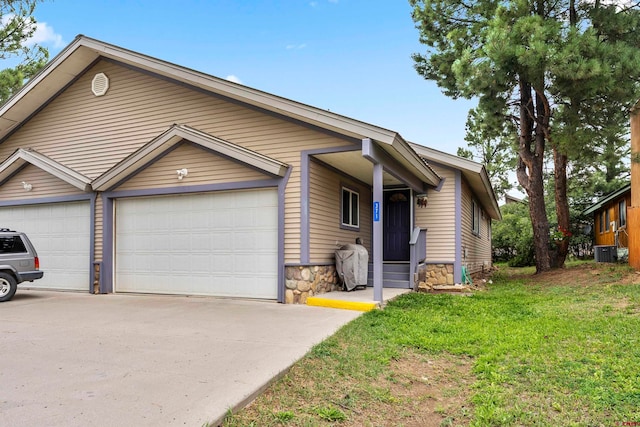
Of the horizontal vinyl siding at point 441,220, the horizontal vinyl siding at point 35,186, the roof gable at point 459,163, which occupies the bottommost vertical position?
the horizontal vinyl siding at point 441,220

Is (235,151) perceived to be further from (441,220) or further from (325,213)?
(441,220)

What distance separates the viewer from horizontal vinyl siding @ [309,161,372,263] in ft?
27.9

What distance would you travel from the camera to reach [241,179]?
8.77m

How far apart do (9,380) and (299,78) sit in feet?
72.0

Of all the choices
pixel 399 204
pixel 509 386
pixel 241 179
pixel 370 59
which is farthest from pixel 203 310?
pixel 370 59

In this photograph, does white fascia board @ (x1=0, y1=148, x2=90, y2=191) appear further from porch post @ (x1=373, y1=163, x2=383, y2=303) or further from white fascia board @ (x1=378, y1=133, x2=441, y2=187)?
white fascia board @ (x1=378, y1=133, x2=441, y2=187)

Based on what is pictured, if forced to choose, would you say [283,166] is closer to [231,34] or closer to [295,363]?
[295,363]

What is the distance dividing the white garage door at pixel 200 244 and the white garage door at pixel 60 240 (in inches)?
40.2

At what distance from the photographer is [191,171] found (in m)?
9.20

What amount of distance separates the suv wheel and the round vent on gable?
462cm

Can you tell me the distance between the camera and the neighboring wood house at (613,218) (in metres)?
17.1

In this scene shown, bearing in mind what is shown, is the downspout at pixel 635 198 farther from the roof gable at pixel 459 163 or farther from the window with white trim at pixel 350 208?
the window with white trim at pixel 350 208

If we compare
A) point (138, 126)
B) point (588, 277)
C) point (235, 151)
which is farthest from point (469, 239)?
point (138, 126)

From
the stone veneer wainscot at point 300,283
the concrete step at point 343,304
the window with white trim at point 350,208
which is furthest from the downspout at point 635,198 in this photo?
the stone veneer wainscot at point 300,283
